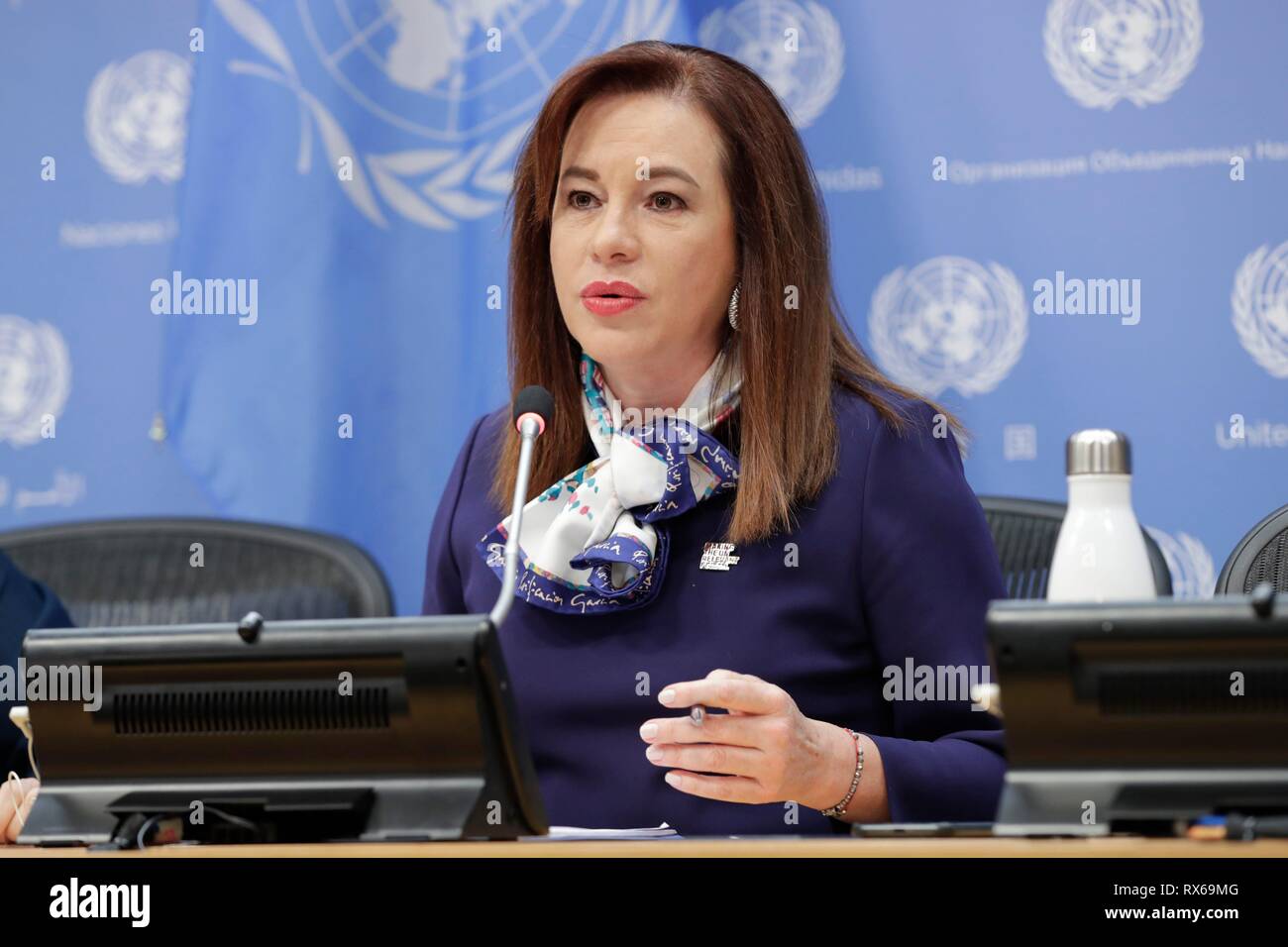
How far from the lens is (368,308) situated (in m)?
2.93

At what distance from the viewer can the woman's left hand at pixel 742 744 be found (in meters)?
1.23

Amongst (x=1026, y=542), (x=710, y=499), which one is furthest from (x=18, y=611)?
(x=1026, y=542)

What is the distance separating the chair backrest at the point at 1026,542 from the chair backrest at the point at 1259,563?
0.25 meters

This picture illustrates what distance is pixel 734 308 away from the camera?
1.87 metres

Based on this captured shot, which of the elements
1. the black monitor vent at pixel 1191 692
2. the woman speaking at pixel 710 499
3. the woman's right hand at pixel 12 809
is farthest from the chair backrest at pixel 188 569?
the black monitor vent at pixel 1191 692

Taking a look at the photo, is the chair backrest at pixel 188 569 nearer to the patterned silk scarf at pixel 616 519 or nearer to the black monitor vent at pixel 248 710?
the patterned silk scarf at pixel 616 519

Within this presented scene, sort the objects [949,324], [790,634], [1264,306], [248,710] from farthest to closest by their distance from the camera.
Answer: [949,324] < [1264,306] < [790,634] < [248,710]

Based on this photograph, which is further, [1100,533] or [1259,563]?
[1259,563]

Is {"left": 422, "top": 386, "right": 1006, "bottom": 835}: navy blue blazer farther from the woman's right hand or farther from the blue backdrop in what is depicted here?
the blue backdrop

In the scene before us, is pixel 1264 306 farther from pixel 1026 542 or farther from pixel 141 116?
pixel 141 116

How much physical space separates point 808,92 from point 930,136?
0.24 metres

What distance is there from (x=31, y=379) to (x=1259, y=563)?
2.43m
